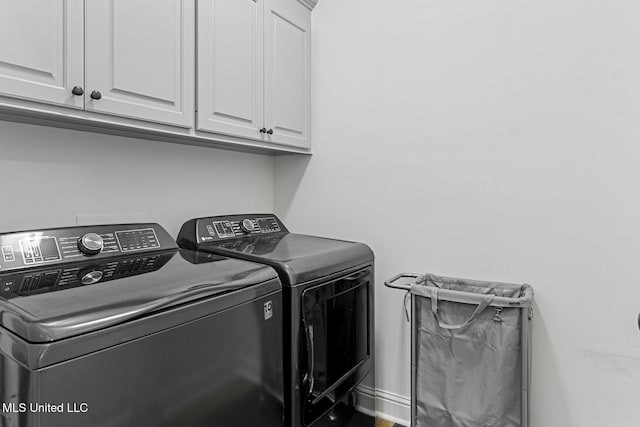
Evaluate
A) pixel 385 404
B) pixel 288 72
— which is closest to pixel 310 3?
pixel 288 72

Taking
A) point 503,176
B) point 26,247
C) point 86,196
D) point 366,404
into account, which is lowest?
point 366,404

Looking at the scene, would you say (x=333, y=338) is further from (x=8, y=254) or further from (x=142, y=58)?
(x=142, y=58)

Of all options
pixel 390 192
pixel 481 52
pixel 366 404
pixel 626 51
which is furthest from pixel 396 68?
pixel 366 404

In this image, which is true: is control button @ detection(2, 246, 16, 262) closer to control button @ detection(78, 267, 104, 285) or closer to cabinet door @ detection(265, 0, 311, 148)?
control button @ detection(78, 267, 104, 285)

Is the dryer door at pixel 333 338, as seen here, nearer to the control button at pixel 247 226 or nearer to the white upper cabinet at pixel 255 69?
the control button at pixel 247 226

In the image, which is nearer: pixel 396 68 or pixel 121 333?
pixel 121 333

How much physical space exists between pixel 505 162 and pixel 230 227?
4.45 feet

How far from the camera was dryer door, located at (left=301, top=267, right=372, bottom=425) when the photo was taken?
53.8 inches

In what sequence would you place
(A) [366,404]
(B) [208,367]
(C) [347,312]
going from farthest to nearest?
(A) [366,404] → (C) [347,312] → (B) [208,367]

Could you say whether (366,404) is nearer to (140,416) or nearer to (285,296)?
(285,296)

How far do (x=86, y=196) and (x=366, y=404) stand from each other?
1.58 metres

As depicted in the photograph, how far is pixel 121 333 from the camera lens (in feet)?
2.64

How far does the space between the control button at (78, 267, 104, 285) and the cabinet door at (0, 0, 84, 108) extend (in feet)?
1.68

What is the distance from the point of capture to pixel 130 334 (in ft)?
2.69
